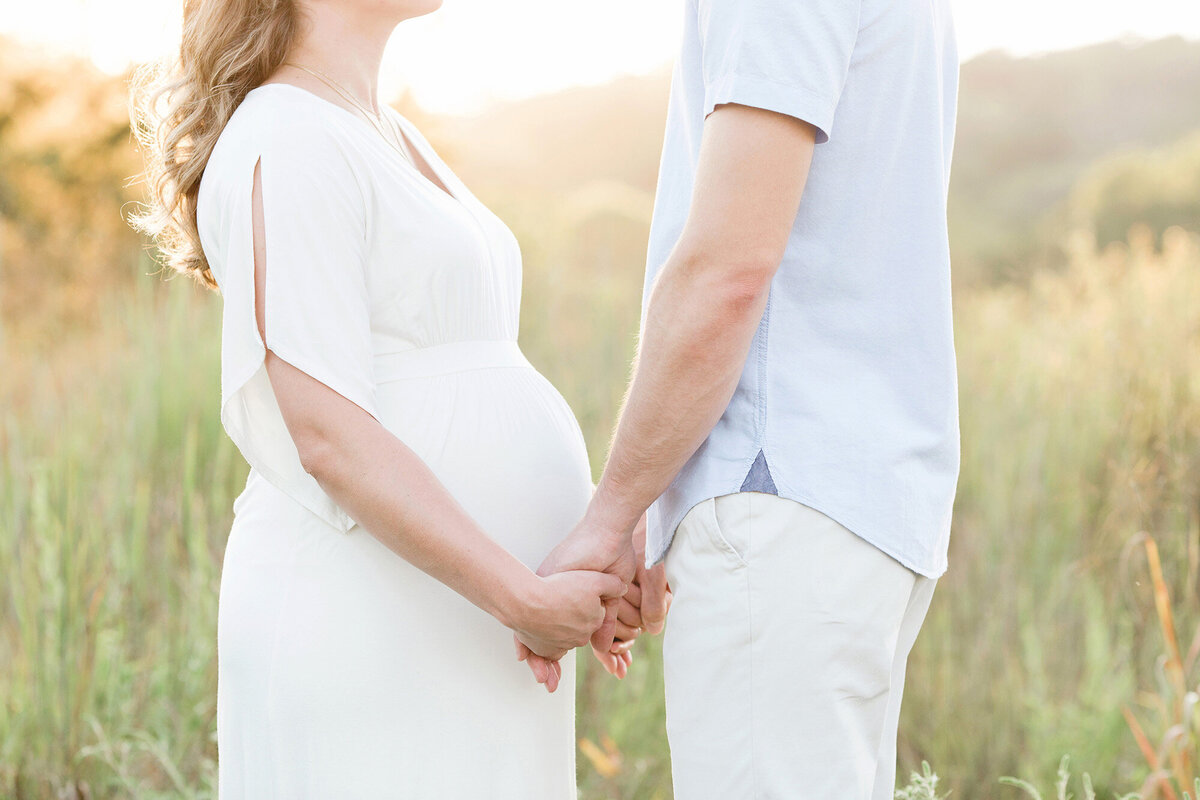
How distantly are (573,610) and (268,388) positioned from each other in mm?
617

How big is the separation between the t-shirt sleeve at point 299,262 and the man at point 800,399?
46 centimetres

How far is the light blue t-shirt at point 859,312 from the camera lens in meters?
1.38

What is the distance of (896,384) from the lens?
4.76ft

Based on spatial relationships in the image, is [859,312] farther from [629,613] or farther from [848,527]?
[629,613]

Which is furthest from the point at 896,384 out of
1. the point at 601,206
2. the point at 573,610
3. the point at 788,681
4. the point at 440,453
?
the point at 601,206

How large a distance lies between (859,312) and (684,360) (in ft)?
0.83

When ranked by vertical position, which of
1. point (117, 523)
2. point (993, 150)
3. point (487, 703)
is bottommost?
point (117, 523)

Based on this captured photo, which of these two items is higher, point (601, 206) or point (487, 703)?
point (601, 206)

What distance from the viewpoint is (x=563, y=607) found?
161 cm

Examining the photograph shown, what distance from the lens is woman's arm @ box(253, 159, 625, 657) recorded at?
158cm

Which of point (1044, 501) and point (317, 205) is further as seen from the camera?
point (1044, 501)

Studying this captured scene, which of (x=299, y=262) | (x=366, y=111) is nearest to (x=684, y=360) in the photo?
(x=299, y=262)

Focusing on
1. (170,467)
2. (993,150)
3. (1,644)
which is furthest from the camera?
(993,150)

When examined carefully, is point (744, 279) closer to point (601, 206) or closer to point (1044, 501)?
point (1044, 501)
